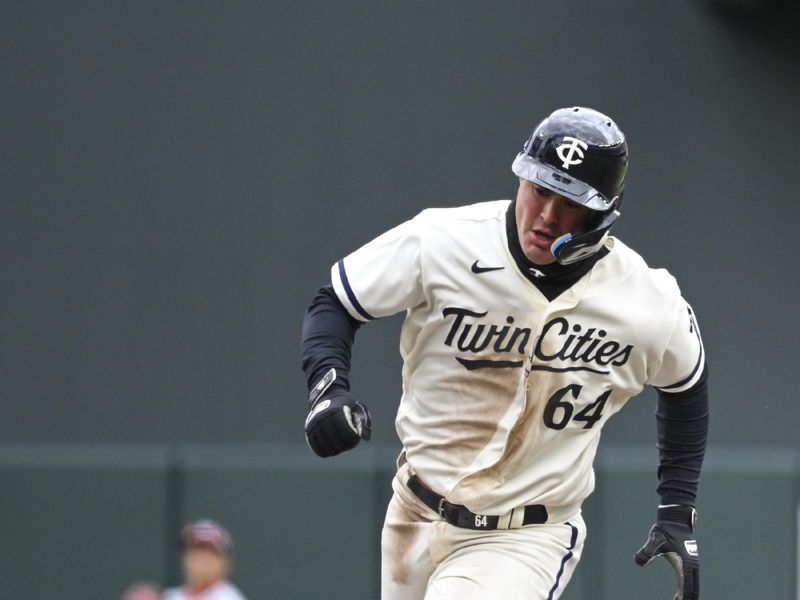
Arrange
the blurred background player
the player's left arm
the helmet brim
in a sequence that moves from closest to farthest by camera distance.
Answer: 1. the helmet brim
2. the player's left arm
3. the blurred background player

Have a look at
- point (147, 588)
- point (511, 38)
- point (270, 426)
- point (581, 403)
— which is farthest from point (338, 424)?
point (511, 38)

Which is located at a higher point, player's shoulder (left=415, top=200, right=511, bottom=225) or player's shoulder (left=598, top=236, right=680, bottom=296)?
player's shoulder (left=415, top=200, right=511, bottom=225)

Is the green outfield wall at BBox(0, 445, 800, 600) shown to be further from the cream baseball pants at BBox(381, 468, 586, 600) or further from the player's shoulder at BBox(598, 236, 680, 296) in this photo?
the player's shoulder at BBox(598, 236, 680, 296)

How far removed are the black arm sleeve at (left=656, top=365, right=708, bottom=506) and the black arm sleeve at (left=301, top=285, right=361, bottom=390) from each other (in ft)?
3.04

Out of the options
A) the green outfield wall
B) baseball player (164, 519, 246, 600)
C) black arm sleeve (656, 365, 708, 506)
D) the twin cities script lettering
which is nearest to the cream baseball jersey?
the twin cities script lettering

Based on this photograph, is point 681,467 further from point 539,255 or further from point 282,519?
point 282,519

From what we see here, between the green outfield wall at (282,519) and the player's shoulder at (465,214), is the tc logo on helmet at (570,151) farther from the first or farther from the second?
the green outfield wall at (282,519)

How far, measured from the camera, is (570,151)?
10.8 ft

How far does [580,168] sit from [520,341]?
438 mm

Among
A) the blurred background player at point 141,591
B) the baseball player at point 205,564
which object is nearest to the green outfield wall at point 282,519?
the blurred background player at point 141,591

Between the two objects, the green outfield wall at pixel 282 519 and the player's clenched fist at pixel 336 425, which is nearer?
the player's clenched fist at pixel 336 425

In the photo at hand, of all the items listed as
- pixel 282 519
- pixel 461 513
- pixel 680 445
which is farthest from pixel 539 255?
pixel 282 519

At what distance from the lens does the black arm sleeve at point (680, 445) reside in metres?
3.75

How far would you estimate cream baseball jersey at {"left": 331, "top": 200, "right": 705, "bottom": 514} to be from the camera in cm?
335
